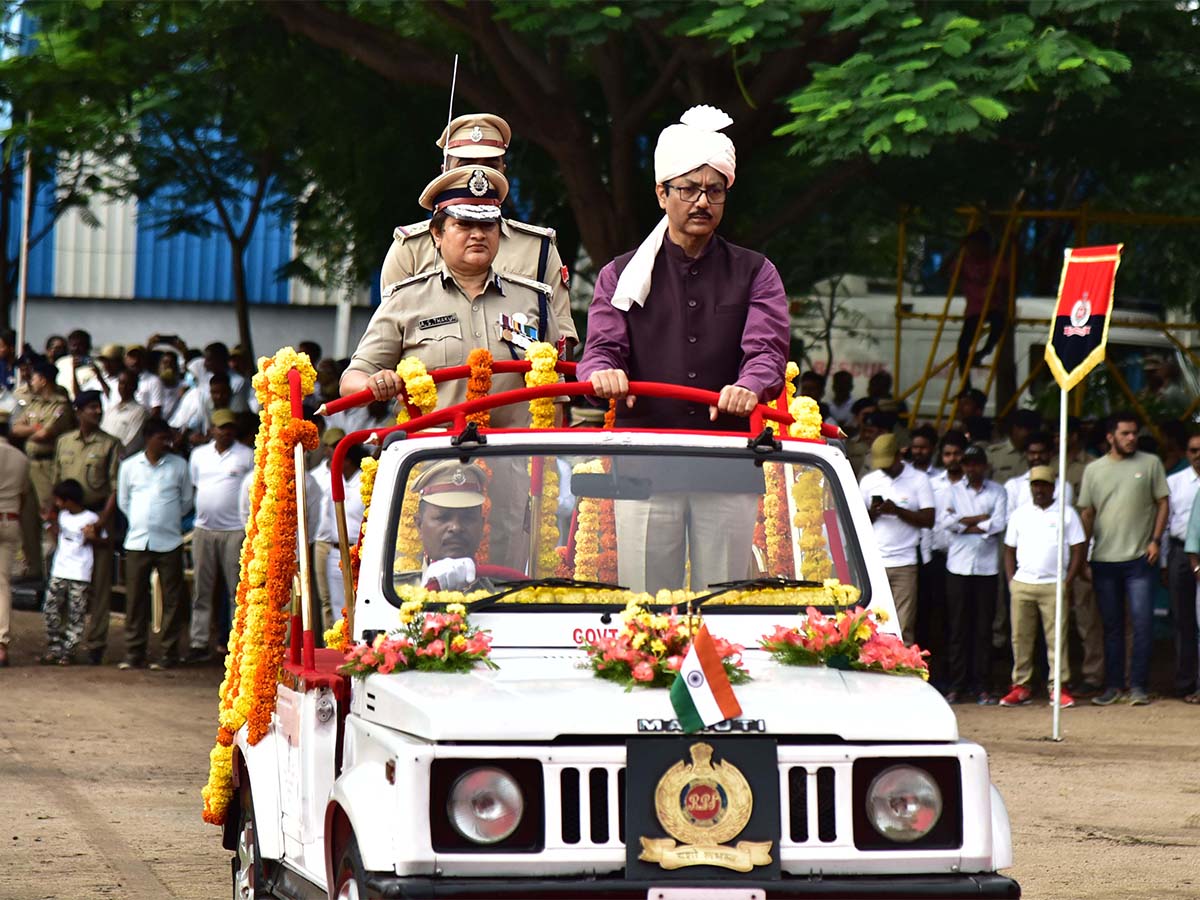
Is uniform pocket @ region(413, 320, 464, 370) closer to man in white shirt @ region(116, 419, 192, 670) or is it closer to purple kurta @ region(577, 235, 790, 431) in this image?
purple kurta @ region(577, 235, 790, 431)

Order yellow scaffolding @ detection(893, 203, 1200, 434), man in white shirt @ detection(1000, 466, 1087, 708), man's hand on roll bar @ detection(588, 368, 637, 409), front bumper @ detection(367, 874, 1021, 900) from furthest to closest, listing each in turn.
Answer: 1. yellow scaffolding @ detection(893, 203, 1200, 434)
2. man in white shirt @ detection(1000, 466, 1087, 708)
3. man's hand on roll bar @ detection(588, 368, 637, 409)
4. front bumper @ detection(367, 874, 1021, 900)

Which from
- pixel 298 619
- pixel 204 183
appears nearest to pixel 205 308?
pixel 204 183

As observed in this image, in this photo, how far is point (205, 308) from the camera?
39.9 m

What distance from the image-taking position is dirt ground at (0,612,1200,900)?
898 centimetres

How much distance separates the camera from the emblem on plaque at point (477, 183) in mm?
7527

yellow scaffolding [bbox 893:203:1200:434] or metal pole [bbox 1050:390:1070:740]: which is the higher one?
yellow scaffolding [bbox 893:203:1200:434]

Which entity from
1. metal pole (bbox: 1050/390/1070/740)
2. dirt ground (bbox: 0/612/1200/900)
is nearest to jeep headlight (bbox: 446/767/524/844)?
dirt ground (bbox: 0/612/1200/900)

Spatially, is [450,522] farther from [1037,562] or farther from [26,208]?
[26,208]

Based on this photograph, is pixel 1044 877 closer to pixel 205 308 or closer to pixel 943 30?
pixel 943 30

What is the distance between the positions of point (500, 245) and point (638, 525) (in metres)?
2.05

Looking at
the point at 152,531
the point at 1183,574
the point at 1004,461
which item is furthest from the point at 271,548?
the point at 1004,461

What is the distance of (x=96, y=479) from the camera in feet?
58.9

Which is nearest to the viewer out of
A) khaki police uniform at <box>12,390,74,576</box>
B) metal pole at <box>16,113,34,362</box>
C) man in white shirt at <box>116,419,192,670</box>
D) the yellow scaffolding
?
man in white shirt at <box>116,419,192,670</box>

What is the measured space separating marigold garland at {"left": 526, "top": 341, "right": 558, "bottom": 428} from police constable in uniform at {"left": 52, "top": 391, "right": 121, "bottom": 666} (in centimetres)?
1097
